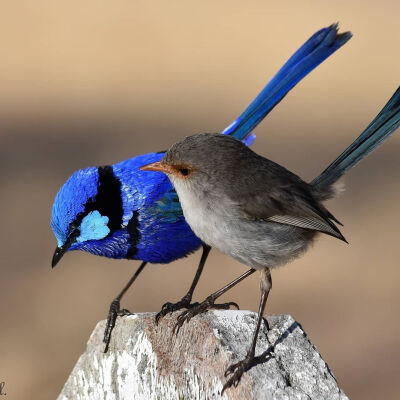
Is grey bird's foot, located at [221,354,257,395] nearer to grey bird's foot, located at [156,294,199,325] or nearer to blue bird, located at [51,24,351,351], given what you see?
grey bird's foot, located at [156,294,199,325]

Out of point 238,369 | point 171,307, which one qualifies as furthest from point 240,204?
point 238,369

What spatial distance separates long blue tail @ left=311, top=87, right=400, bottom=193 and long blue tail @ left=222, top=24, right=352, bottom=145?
2.17ft

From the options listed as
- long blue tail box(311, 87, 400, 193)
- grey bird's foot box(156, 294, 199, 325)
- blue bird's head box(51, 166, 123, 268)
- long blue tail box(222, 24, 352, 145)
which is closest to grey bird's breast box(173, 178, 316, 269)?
grey bird's foot box(156, 294, 199, 325)

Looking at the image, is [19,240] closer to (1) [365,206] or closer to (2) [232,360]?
(1) [365,206]

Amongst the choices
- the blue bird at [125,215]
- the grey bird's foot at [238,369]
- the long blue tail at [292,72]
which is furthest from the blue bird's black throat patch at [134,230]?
the grey bird's foot at [238,369]

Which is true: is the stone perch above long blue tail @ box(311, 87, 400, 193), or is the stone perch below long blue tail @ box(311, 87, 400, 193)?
below

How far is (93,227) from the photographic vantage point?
368cm

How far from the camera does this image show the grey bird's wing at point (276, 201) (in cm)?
296

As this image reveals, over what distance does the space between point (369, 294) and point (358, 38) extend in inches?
332

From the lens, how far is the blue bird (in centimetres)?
362

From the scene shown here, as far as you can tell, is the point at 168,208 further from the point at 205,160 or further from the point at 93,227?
the point at 205,160

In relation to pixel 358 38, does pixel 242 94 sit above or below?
below

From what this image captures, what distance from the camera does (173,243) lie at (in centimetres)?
387

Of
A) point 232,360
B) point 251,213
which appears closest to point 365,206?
point 251,213
